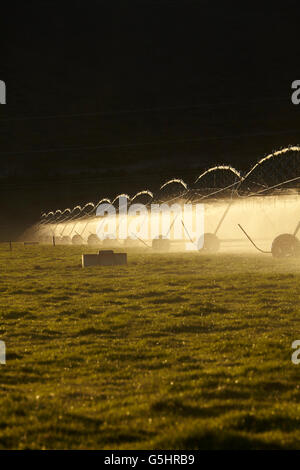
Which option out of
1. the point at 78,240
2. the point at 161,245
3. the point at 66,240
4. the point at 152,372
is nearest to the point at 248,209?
the point at 161,245

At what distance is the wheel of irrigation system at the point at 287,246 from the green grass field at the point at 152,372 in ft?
66.4

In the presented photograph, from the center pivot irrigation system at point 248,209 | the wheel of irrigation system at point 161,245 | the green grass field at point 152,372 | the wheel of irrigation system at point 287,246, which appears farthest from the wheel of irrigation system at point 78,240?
the green grass field at point 152,372

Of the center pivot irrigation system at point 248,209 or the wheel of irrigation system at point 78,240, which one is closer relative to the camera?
the center pivot irrigation system at point 248,209

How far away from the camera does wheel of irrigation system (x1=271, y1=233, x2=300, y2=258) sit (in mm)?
40969

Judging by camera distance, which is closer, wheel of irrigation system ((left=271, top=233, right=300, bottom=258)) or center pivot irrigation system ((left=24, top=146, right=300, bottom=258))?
wheel of irrigation system ((left=271, top=233, right=300, bottom=258))

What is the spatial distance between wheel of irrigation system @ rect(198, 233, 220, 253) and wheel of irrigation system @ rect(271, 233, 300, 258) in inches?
573

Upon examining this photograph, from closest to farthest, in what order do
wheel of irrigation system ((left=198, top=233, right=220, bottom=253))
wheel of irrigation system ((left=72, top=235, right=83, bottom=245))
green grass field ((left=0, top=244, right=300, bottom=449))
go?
green grass field ((left=0, top=244, right=300, bottom=449)) → wheel of irrigation system ((left=198, top=233, right=220, bottom=253)) → wheel of irrigation system ((left=72, top=235, right=83, bottom=245))

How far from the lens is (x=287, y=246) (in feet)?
135

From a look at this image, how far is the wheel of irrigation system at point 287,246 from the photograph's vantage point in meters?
41.0

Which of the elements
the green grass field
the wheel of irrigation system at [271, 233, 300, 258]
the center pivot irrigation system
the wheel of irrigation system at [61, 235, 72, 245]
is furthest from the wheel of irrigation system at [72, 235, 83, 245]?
the green grass field

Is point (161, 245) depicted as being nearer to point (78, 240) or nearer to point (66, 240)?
point (78, 240)

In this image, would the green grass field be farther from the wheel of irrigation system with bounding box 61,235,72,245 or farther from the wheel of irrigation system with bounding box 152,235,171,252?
the wheel of irrigation system with bounding box 61,235,72,245

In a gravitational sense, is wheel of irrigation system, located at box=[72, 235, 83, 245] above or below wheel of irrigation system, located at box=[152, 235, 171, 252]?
above

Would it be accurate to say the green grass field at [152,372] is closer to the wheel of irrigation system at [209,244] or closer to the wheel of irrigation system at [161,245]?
the wheel of irrigation system at [209,244]
